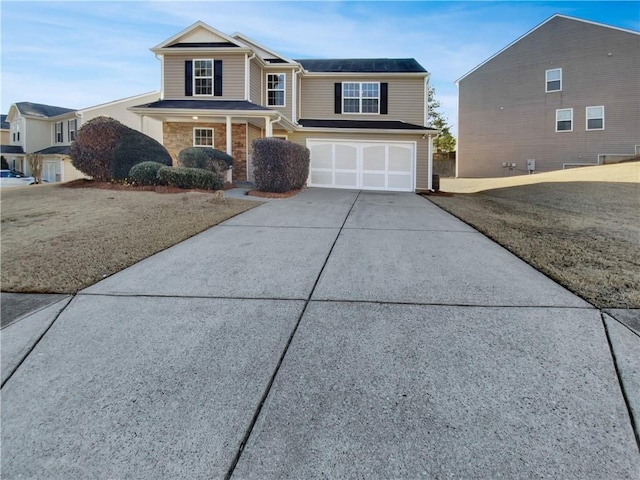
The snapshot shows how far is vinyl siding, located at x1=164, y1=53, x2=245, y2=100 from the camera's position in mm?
16547

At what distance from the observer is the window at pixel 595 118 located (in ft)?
73.4

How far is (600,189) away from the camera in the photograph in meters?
13.1

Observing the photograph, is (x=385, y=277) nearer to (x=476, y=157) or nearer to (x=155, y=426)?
(x=155, y=426)

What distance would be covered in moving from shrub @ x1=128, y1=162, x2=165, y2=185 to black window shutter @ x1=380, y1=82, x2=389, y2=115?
10.8m

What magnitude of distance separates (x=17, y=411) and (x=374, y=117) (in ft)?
59.4

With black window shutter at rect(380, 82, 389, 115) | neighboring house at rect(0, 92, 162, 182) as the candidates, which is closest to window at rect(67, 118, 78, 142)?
neighboring house at rect(0, 92, 162, 182)

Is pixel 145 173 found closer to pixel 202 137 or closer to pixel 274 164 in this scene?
pixel 274 164

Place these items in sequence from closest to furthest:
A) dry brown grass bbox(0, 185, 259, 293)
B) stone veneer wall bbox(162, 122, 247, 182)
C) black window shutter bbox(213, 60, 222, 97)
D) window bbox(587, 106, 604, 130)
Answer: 1. dry brown grass bbox(0, 185, 259, 293)
2. black window shutter bbox(213, 60, 222, 97)
3. stone veneer wall bbox(162, 122, 247, 182)
4. window bbox(587, 106, 604, 130)

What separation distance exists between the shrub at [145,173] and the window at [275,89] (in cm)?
784

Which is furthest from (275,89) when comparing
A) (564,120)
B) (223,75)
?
(564,120)

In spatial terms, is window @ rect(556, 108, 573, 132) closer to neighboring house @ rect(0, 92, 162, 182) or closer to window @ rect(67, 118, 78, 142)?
neighboring house @ rect(0, 92, 162, 182)

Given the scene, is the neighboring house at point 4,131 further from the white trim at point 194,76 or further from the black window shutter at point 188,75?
the white trim at point 194,76

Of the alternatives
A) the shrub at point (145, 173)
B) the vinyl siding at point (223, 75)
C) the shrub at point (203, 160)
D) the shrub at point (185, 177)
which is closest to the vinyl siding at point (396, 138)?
the vinyl siding at point (223, 75)

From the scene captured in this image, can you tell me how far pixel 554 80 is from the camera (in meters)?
23.8
